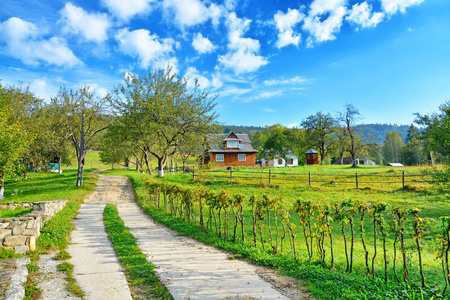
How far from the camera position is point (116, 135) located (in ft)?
77.6

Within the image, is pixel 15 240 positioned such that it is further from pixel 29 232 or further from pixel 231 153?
pixel 231 153

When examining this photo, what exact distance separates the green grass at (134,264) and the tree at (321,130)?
5012 cm

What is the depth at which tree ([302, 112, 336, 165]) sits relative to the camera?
5394cm

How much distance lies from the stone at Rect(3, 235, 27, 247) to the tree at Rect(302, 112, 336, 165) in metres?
53.2

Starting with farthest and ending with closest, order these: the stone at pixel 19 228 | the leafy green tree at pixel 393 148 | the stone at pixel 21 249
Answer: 1. the leafy green tree at pixel 393 148
2. the stone at pixel 19 228
3. the stone at pixel 21 249

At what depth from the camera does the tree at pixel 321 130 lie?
177 feet

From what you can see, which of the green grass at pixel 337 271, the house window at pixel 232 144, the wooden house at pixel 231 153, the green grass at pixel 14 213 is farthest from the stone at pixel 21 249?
the house window at pixel 232 144

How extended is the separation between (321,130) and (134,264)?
53.3m

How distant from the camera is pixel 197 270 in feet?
18.7

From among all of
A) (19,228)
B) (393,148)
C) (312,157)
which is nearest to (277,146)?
(312,157)

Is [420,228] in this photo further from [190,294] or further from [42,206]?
[42,206]

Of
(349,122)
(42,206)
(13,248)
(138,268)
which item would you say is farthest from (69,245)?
(349,122)

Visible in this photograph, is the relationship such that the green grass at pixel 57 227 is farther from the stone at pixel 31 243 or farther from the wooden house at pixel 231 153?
the wooden house at pixel 231 153

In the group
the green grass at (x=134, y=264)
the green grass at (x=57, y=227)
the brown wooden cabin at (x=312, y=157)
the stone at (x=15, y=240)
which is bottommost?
the green grass at (x=134, y=264)
